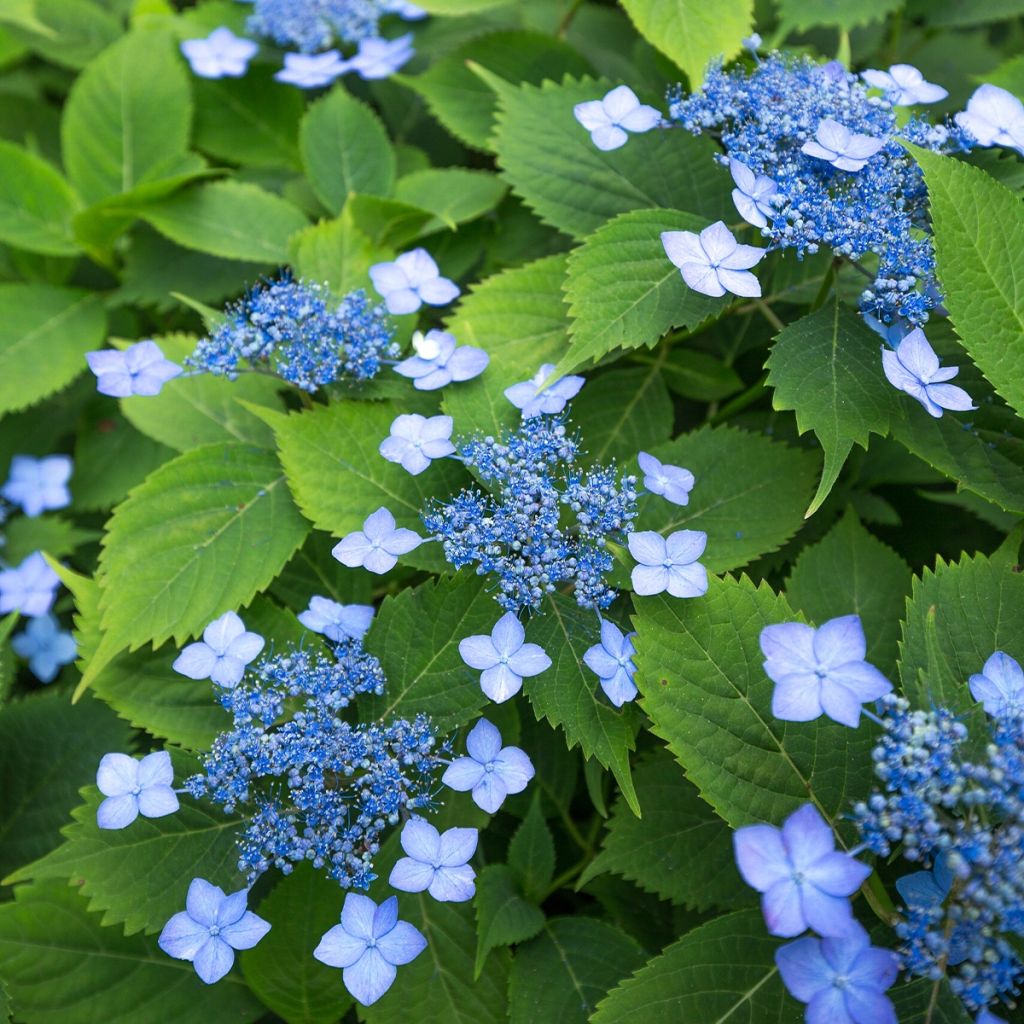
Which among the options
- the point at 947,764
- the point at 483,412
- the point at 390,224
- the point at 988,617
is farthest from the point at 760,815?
the point at 390,224

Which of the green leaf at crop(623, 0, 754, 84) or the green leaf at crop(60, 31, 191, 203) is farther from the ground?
the green leaf at crop(623, 0, 754, 84)

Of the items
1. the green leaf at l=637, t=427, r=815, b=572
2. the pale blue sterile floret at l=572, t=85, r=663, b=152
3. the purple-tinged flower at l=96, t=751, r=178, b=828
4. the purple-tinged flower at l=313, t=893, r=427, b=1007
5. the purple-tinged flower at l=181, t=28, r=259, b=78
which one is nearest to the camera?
the purple-tinged flower at l=313, t=893, r=427, b=1007

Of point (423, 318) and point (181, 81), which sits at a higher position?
point (181, 81)

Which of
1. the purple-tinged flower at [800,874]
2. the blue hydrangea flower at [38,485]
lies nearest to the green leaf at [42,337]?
the blue hydrangea flower at [38,485]

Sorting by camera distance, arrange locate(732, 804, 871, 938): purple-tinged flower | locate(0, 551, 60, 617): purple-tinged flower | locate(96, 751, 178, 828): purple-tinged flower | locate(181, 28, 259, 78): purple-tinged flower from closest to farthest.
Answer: locate(732, 804, 871, 938): purple-tinged flower, locate(96, 751, 178, 828): purple-tinged flower, locate(0, 551, 60, 617): purple-tinged flower, locate(181, 28, 259, 78): purple-tinged flower

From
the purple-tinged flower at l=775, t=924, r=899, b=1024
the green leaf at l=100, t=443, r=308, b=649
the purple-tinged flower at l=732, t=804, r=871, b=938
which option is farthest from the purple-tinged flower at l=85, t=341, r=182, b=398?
the purple-tinged flower at l=775, t=924, r=899, b=1024

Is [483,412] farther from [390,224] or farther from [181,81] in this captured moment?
[181,81]

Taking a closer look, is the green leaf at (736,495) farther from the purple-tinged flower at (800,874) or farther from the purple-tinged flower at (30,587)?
the purple-tinged flower at (30,587)

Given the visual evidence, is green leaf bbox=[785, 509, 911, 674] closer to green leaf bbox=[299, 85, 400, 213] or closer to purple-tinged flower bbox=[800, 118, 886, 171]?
purple-tinged flower bbox=[800, 118, 886, 171]

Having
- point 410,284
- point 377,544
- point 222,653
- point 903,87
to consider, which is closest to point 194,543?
point 222,653
